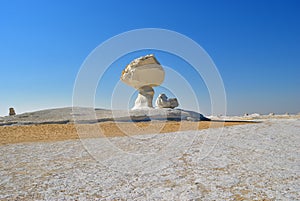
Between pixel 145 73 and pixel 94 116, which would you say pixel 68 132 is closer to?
pixel 94 116

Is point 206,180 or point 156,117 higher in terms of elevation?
point 156,117

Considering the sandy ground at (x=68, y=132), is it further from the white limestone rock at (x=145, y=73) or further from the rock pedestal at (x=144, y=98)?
the white limestone rock at (x=145, y=73)

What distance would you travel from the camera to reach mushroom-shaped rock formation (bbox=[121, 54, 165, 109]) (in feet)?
71.1

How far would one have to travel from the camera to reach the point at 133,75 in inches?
854

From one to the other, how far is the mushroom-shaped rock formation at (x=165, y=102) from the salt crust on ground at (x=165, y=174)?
13016 millimetres

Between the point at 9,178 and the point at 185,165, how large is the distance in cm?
419

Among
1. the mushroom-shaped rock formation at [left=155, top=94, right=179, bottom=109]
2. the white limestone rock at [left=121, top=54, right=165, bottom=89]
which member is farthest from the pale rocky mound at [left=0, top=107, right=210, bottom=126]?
the white limestone rock at [left=121, top=54, right=165, bottom=89]

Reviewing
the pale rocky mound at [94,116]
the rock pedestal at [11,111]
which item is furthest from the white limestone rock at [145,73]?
the rock pedestal at [11,111]

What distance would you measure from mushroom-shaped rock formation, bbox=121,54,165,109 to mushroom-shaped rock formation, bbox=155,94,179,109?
0.81 m

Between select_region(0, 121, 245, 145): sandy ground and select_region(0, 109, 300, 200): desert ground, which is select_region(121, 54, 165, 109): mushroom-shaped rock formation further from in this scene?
select_region(0, 109, 300, 200): desert ground

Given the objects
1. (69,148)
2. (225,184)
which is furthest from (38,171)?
(225,184)

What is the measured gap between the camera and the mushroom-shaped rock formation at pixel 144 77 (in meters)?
21.7

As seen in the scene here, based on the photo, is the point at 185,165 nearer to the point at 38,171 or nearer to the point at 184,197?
the point at 184,197

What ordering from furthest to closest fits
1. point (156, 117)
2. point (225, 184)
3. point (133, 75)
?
point (133, 75), point (156, 117), point (225, 184)
